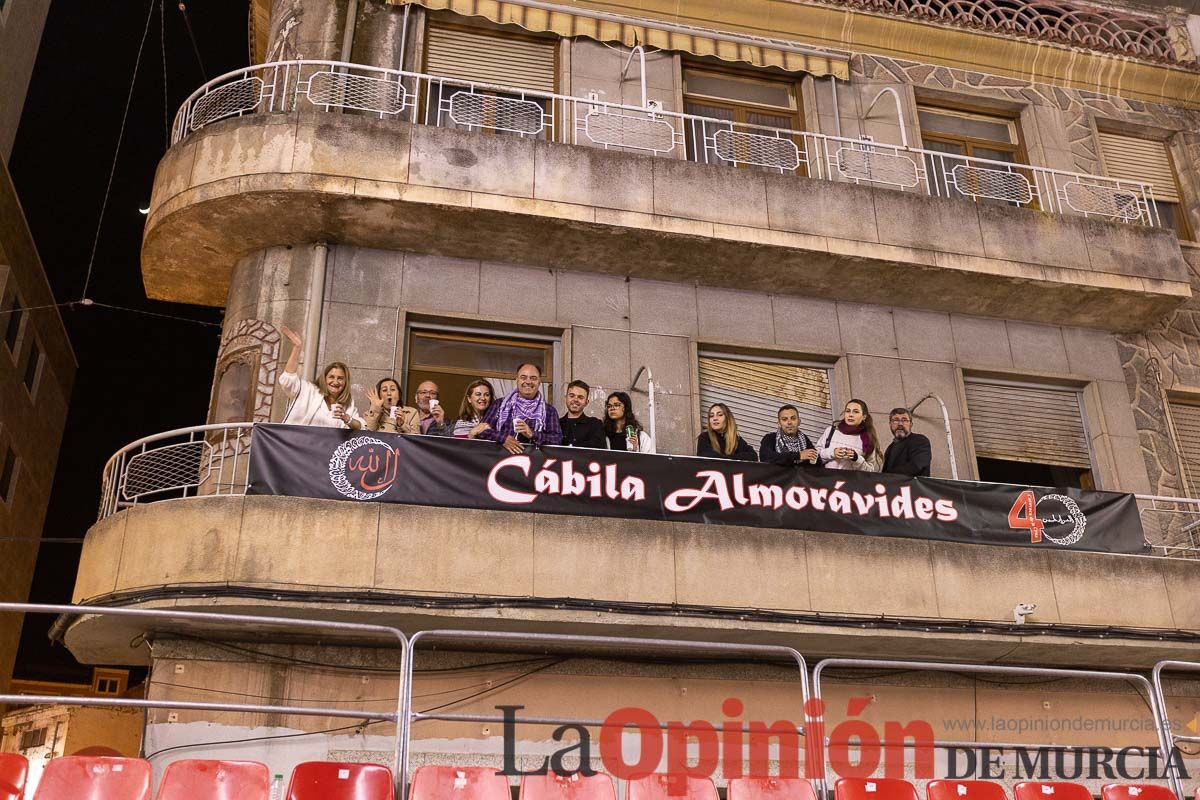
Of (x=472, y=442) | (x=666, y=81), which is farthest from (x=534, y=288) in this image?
(x=666, y=81)

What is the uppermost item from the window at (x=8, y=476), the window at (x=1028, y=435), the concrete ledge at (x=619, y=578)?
the window at (x=8, y=476)

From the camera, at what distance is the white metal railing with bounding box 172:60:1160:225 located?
1317 centimetres

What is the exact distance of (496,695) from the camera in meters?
10.6

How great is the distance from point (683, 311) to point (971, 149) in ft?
19.1

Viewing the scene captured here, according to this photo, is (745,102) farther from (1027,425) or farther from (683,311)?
(1027,425)

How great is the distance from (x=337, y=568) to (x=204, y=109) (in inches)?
271

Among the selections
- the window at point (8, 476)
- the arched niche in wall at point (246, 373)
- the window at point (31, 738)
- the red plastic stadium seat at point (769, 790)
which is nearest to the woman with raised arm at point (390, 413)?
the arched niche in wall at point (246, 373)

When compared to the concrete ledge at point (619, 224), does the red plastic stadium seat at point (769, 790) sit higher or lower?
lower

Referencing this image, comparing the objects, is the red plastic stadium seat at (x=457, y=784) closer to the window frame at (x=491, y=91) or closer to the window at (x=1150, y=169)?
the window frame at (x=491, y=91)

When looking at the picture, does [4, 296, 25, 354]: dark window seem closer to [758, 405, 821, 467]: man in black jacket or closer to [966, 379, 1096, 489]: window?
[758, 405, 821, 467]: man in black jacket

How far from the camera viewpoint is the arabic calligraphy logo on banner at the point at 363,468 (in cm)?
1015

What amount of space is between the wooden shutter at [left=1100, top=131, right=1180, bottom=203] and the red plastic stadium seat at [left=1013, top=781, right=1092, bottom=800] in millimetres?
11069

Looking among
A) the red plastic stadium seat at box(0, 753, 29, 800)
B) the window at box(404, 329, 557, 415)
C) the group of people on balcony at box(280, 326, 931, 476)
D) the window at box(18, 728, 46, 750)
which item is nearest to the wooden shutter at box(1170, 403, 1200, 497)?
the group of people on balcony at box(280, 326, 931, 476)

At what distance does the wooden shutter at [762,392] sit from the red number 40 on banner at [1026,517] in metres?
2.49
